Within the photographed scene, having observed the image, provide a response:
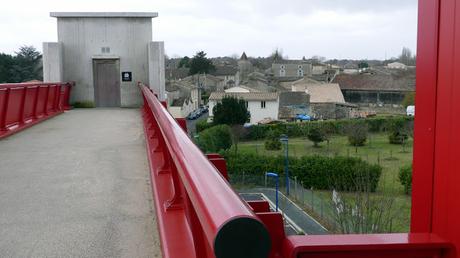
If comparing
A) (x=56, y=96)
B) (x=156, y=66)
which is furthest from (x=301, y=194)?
(x=56, y=96)

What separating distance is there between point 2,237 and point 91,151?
4.40 m

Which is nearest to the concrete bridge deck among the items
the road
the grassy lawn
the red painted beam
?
the red painted beam

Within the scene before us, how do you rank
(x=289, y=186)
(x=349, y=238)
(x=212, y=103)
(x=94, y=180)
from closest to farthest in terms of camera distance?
(x=349, y=238), (x=94, y=180), (x=289, y=186), (x=212, y=103)

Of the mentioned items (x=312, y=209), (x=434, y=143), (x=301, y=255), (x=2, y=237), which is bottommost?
(x=312, y=209)

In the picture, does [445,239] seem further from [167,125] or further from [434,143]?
[167,125]

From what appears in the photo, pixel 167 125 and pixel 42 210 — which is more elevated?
pixel 167 125

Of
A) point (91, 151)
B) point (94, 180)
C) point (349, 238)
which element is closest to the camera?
point (349, 238)

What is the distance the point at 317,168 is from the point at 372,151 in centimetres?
2211

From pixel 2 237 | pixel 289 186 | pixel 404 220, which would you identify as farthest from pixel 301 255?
pixel 289 186

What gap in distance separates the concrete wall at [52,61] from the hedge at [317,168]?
21596 mm

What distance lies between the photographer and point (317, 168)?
39.1 m

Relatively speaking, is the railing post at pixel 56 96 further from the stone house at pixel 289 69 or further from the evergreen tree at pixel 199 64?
the stone house at pixel 289 69

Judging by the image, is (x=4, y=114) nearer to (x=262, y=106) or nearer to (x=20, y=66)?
(x=20, y=66)

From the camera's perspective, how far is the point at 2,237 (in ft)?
14.6
